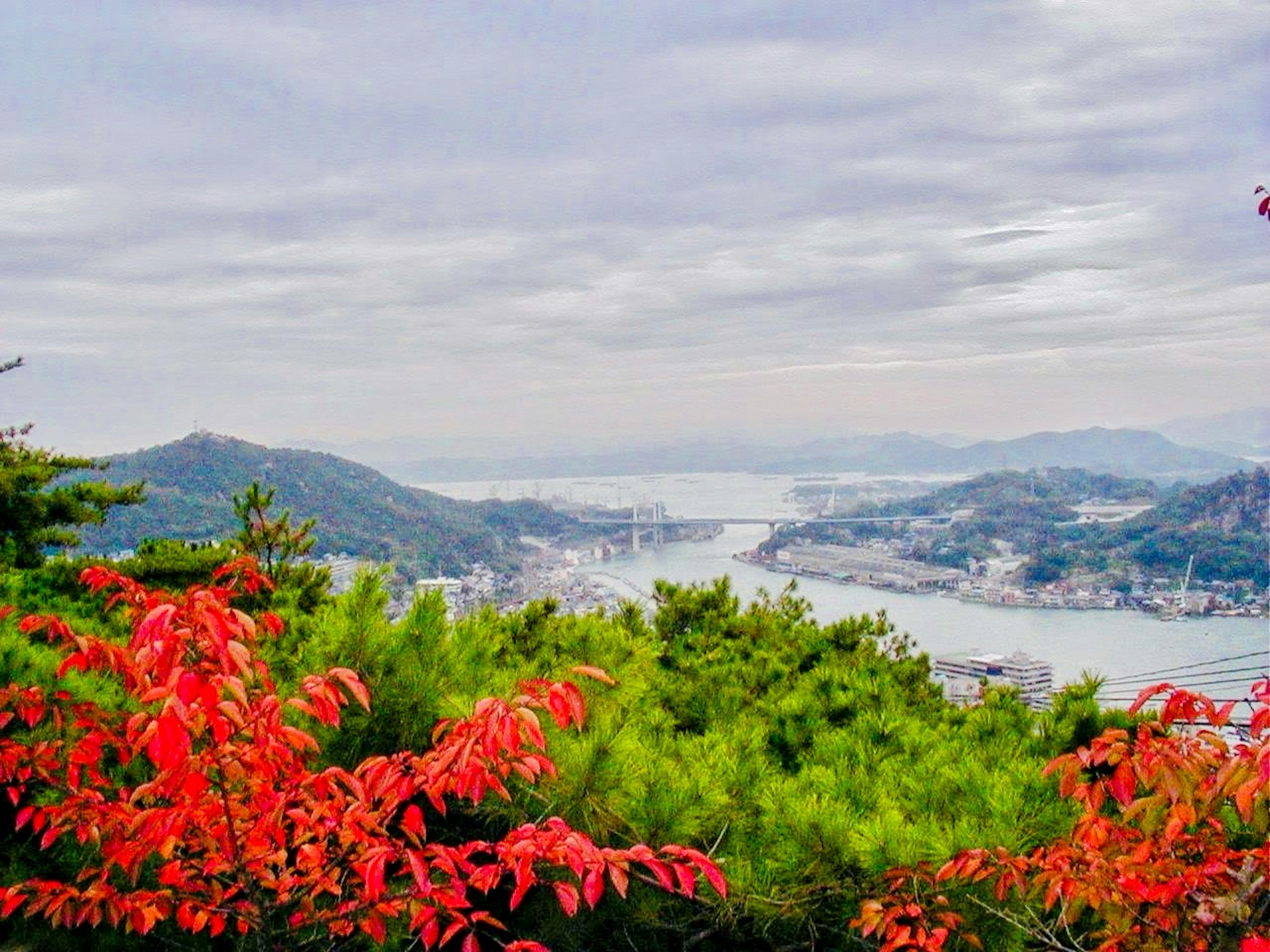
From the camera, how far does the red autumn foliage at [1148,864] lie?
1.81 m

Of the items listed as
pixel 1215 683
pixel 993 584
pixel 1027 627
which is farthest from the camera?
pixel 993 584

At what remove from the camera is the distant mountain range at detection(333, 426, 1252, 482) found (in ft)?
82.6

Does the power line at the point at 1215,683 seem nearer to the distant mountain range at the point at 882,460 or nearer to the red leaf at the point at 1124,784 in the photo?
the red leaf at the point at 1124,784

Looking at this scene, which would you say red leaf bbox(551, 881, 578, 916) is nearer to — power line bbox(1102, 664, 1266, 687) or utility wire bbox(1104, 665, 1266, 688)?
utility wire bbox(1104, 665, 1266, 688)

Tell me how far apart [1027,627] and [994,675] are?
232 inches

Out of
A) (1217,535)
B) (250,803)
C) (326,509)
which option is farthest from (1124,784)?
(326,509)

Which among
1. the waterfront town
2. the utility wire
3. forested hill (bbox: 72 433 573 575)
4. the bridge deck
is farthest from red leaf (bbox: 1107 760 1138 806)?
the bridge deck

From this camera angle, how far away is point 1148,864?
6.31 ft

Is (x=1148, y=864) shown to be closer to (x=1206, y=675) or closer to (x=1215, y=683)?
(x=1215, y=683)

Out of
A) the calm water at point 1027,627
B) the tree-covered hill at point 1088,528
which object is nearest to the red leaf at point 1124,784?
the calm water at point 1027,627

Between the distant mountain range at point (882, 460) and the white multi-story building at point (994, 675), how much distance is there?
14428 millimetres

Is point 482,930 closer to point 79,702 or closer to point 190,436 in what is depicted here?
point 79,702

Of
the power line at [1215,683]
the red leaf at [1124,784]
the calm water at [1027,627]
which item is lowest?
the calm water at [1027,627]

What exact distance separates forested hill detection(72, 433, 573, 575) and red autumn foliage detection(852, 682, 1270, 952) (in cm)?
1190
